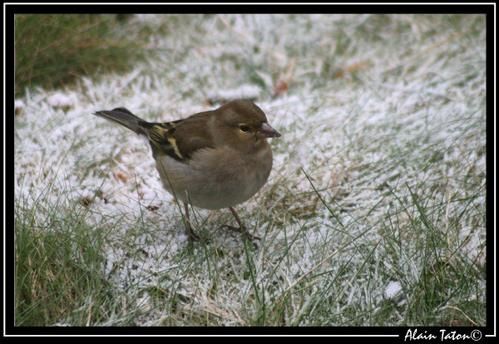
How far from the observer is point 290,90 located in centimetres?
556

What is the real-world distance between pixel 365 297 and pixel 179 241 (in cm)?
115

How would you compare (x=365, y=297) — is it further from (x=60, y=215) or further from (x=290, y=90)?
(x=290, y=90)

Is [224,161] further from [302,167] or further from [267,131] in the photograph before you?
[302,167]

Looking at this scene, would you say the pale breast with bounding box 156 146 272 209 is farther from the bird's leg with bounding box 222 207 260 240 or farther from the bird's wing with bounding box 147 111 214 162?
the bird's leg with bounding box 222 207 260 240

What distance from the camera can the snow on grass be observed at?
10.5 feet

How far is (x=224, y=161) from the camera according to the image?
3652mm

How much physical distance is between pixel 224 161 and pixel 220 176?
A: 0.30 feet

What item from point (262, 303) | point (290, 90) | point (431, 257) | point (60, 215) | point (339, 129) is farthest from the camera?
point (290, 90)

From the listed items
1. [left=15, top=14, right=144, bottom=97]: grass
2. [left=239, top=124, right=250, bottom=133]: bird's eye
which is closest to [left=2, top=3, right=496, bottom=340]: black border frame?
[left=15, top=14, right=144, bottom=97]: grass

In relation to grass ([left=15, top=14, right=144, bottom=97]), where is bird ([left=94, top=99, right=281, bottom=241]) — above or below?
below

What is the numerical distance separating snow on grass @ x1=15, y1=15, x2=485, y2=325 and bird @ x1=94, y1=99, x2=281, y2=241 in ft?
0.71

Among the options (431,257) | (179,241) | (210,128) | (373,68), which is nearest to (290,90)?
(373,68)
